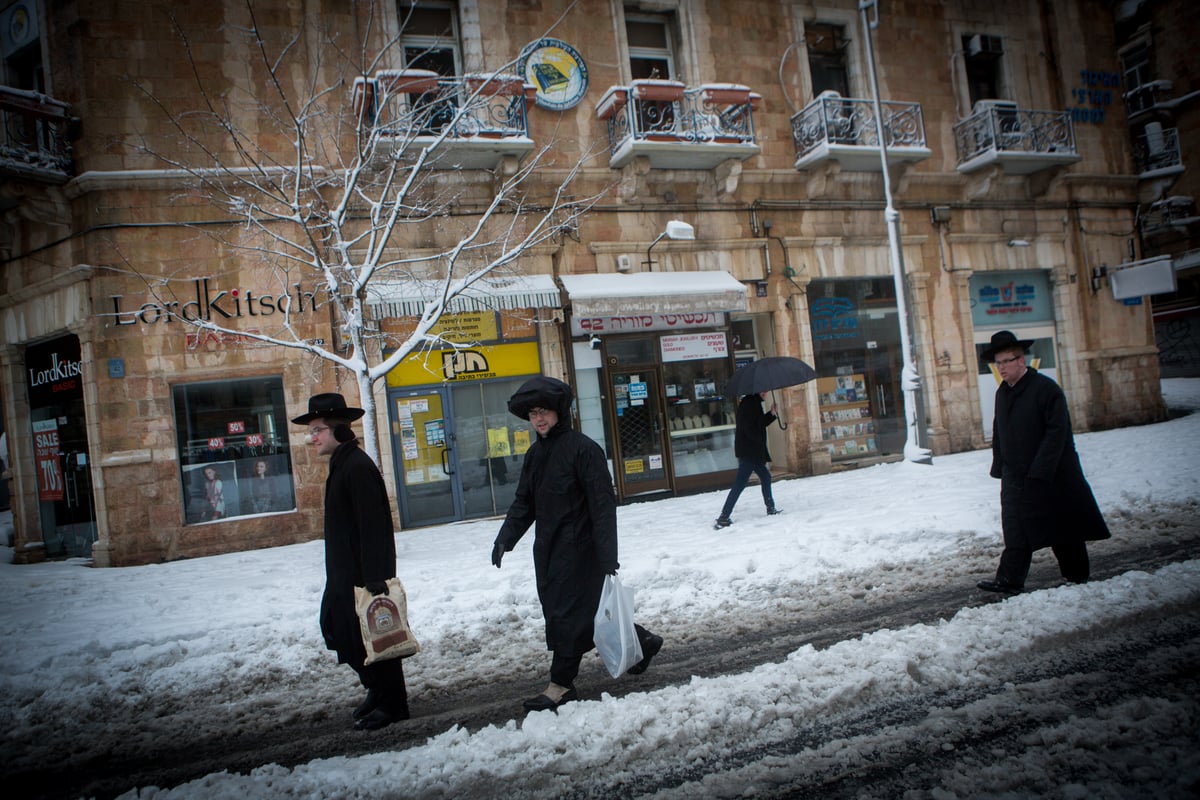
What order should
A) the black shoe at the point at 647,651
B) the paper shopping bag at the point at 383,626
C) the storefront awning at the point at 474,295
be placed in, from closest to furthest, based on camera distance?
1. the paper shopping bag at the point at 383,626
2. the black shoe at the point at 647,651
3. the storefront awning at the point at 474,295

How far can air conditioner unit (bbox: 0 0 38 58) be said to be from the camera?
10797 mm

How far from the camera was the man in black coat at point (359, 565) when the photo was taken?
3688 mm

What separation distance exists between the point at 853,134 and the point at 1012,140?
3965 mm

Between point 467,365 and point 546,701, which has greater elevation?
point 467,365

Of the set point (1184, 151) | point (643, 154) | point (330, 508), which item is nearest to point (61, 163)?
point (643, 154)

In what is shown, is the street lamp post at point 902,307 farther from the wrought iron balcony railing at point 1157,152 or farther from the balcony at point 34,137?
the balcony at point 34,137

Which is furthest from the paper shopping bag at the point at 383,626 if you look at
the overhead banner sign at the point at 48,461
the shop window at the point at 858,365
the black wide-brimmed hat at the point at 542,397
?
the shop window at the point at 858,365

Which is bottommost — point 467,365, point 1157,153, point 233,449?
point 233,449

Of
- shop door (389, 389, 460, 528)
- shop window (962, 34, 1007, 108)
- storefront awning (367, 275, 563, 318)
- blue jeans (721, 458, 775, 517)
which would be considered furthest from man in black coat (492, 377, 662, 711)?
shop window (962, 34, 1007, 108)

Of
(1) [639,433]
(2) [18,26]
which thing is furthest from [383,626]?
(2) [18,26]

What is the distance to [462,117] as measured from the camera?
10.1 m

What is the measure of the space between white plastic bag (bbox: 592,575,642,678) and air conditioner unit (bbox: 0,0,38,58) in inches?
541

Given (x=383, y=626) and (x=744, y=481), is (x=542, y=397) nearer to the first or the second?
(x=383, y=626)

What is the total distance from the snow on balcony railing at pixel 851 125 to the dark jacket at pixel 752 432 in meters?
6.73
